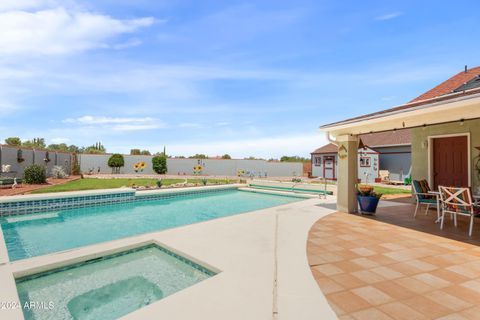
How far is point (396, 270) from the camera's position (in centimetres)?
358

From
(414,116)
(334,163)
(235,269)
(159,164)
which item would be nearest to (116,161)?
(159,164)

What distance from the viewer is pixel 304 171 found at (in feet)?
104

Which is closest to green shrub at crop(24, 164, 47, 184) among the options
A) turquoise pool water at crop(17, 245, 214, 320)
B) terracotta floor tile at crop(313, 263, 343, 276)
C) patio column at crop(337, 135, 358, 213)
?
turquoise pool water at crop(17, 245, 214, 320)

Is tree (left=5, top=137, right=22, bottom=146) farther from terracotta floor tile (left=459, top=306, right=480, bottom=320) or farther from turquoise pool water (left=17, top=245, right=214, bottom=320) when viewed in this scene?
terracotta floor tile (left=459, top=306, right=480, bottom=320)

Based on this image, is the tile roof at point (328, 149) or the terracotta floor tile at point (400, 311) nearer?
the terracotta floor tile at point (400, 311)

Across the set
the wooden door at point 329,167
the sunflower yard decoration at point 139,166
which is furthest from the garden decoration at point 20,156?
the wooden door at point 329,167

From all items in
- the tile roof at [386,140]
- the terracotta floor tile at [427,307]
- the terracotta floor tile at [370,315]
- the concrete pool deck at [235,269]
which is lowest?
the concrete pool deck at [235,269]

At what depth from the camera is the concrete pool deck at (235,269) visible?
8.59ft

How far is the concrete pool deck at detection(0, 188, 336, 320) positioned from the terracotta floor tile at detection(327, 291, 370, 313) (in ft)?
0.42

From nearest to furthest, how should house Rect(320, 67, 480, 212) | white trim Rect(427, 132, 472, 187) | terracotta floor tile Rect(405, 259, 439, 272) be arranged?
terracotta floor tile Rect(405, 259, 439, 272) → house Rect(320, 67, 480, 212) → white trim Rect(427, 132, 472, 187)

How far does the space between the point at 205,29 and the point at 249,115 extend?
1466 centimetres

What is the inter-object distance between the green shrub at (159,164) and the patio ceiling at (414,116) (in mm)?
20807

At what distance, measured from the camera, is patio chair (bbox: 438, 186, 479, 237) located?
5.27 m

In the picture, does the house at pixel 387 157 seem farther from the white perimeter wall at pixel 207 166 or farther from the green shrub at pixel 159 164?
the green shrub at pixel 159 164
